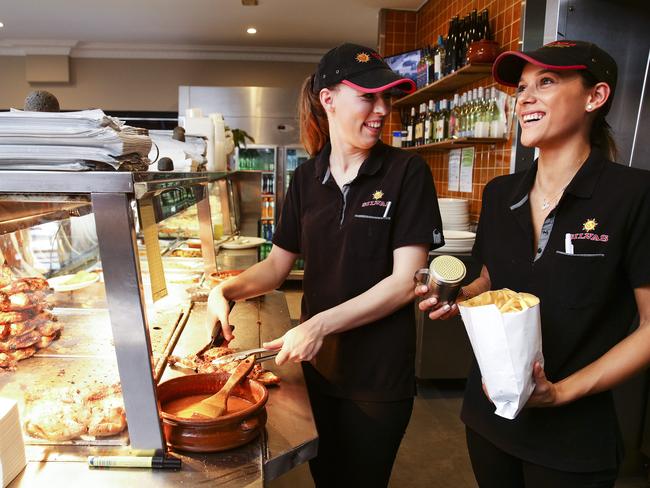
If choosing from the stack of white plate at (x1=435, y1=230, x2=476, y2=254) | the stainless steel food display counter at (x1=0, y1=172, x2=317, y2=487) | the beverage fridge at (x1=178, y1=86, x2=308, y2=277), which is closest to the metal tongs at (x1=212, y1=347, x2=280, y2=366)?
the stainless steel food display counter at (x1=0, y1=172, x2=317, y2=487)

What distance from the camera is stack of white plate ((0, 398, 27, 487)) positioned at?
3.23ft

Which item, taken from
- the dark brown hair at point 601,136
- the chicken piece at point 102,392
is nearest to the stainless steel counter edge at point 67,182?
the chicken piece at point 102,392

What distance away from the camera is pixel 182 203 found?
2.15 meters

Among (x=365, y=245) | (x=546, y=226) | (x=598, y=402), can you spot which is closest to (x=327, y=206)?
(x=365, y=245)

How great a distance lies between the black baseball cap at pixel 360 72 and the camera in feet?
5.09

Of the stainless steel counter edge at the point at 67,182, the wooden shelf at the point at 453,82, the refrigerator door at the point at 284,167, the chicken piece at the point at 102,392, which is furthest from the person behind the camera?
the refrigerator door at the point at 284,167

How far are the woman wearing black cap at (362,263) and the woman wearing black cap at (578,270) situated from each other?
0.29 m

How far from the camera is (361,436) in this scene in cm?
169

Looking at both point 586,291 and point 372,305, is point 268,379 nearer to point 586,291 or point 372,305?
point 372,305

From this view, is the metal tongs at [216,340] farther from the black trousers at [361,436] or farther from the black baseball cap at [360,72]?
the black baseball cap at [360,72]

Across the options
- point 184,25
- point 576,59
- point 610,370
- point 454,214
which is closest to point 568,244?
point 610,370

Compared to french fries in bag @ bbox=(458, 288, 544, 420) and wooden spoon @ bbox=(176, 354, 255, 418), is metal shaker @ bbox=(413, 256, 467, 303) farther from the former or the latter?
wooden spoon @ bbox=(176, 354, 255, 418)

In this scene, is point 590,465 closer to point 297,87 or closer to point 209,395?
point 209,395

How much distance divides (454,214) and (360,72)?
305 centimetres
